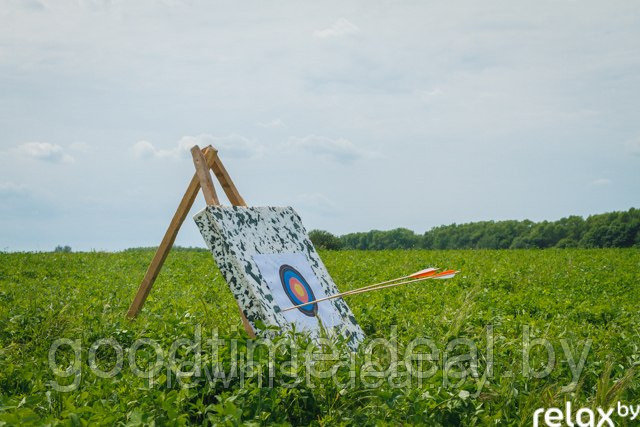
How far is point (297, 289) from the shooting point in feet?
22.3

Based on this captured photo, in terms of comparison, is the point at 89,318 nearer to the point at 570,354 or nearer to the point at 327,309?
the point at 327,309

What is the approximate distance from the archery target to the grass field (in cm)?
75

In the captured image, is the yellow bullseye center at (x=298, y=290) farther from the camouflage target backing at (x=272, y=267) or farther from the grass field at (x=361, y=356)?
the grass field at (x=361, y=356)

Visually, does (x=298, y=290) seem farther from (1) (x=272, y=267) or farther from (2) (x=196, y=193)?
(2) (x=196, y=193)

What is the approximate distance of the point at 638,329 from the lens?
26.5 ft

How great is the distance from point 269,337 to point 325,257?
1478 centimetres

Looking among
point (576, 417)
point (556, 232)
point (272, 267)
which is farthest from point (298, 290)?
point (556, 232)

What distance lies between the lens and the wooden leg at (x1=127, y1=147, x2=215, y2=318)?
721 centimetres

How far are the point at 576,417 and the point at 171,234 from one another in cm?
480

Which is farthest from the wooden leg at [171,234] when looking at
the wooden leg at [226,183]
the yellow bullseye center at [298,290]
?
the yellow bullseye center at [298,290]

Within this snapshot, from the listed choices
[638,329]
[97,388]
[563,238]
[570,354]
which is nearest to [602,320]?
[638,329]

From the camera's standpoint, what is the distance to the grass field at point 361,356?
173 inches

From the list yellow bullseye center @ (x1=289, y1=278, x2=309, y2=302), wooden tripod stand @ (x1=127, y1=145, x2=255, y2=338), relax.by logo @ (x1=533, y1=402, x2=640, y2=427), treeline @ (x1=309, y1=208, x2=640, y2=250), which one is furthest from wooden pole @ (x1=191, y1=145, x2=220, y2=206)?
treeline @ (x1=309, y1=208, x2=640, y2=250)

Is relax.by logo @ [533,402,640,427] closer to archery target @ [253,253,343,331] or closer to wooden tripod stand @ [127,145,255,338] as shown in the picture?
archery target @ [253,253,343,331]
